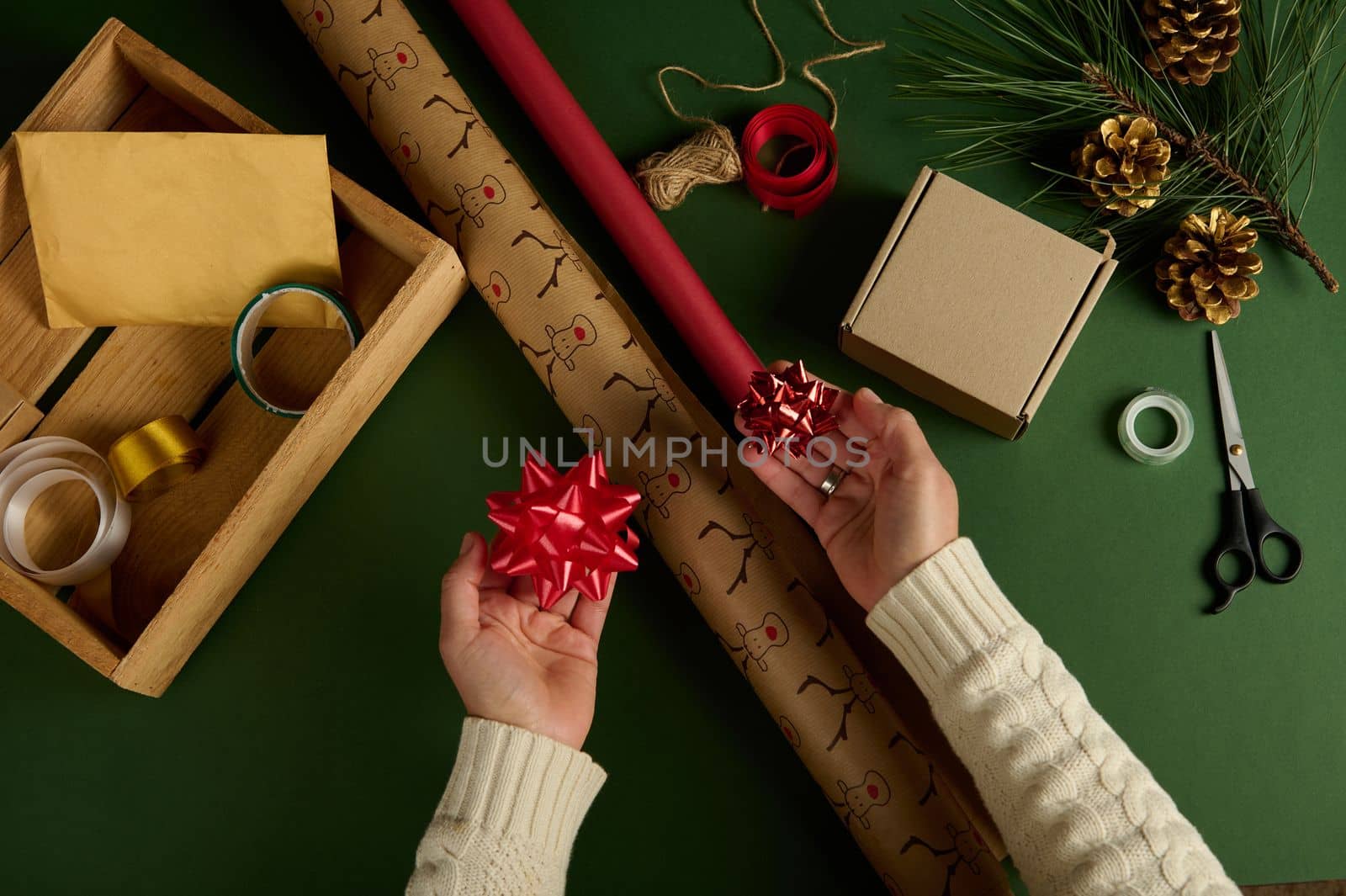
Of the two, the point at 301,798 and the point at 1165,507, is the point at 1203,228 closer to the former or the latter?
the point at 1165,507

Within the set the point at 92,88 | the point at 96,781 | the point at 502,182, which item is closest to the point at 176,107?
the point at 92,88

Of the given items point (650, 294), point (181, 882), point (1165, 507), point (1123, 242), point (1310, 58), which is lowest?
point (181, 882)

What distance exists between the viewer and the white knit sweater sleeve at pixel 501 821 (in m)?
0.70

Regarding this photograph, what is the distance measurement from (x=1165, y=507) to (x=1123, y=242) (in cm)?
28

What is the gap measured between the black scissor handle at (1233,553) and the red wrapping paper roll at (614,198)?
1.62 ft

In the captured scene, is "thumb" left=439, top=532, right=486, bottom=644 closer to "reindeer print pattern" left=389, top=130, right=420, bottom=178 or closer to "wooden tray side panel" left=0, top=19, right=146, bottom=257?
"reindeer print pattern" left=389, top=130, right=420, bottom=178

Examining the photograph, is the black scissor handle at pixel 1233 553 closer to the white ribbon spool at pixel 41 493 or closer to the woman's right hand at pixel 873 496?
the woman's right hand at pixel 873 496

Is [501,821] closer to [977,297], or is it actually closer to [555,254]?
[555,254]

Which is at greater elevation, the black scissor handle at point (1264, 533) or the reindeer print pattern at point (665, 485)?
the black scissor handle at point (1264, 533)

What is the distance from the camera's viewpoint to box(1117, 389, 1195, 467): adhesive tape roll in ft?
2.98

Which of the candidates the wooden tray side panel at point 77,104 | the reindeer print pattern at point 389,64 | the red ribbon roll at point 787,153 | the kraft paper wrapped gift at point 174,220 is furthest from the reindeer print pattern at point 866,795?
the wooden tray side panel at point 77,104

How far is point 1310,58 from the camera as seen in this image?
3.06 ft

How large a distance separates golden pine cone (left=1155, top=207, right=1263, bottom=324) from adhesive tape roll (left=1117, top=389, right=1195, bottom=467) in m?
0.09

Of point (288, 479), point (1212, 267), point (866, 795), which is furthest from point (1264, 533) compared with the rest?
point (288, 479)
